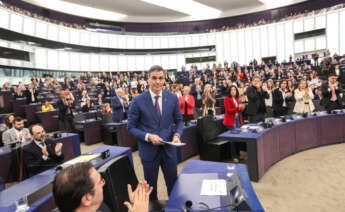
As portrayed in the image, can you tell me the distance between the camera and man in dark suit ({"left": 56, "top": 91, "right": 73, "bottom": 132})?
18.9ft

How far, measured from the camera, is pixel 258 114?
4.24 meters

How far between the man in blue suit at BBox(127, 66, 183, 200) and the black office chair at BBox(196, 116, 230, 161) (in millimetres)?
1980

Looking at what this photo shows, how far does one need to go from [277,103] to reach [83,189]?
5295 mm

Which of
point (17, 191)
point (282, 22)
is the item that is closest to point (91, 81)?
point (17, 191)

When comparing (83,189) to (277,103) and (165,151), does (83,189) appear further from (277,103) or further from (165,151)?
(277,103)

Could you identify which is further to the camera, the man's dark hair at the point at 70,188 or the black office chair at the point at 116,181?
the black office chair at the point at 116,181

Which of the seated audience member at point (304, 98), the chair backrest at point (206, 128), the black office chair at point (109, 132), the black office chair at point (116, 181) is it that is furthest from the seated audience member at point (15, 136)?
the seated audience member at point (304, 98)

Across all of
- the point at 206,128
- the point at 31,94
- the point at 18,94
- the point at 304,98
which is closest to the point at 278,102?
the point at 304,98

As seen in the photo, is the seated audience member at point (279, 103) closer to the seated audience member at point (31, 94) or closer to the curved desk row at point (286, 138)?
the curved desk row at point (286, 138)

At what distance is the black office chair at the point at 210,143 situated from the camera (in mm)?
3756

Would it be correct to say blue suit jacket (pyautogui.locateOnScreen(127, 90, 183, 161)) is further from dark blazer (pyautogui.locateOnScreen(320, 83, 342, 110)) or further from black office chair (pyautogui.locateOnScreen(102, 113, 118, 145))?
dark blazer (pyautogui.locateOnScreen(320, 83, 342, 110))

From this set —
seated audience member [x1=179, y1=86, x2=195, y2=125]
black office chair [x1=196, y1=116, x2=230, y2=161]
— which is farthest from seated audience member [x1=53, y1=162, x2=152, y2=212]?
seated audience member [x1=179, y1=86, x2=195, y2=125]

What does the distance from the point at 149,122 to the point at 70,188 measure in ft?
3.65

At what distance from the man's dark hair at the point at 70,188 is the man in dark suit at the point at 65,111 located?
18.0 ft
